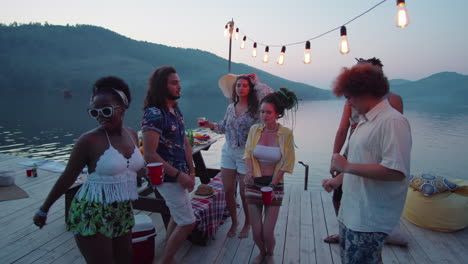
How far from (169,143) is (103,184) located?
2.11 ft

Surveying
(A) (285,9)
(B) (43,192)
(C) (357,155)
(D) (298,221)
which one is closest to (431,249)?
(D) (298,221)

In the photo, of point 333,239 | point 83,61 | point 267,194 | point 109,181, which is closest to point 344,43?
point 333,239

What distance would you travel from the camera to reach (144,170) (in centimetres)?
218

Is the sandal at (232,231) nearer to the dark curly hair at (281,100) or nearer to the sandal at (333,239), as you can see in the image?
the sandal at (333,239)

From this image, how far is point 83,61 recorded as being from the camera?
9356 centimetres

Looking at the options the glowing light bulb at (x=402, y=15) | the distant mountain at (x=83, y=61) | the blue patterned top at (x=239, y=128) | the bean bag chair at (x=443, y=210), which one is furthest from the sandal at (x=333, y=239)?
the distant mountain at (x=83, y=61)

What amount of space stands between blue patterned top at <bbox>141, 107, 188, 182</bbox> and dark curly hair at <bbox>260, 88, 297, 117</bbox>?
90cm

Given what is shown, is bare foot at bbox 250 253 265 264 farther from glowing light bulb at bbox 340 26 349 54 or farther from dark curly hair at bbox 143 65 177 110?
glowing light bulb at bbox 340 26 349 54

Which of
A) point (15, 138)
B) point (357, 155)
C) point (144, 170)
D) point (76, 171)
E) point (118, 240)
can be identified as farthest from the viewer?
point (15, 138)

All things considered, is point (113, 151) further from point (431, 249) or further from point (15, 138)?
point (15, 138)

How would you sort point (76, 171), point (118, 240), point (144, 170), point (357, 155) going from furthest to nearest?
point (144, 170) → point (118, 240) → point (76, 171) → point (357, 155)

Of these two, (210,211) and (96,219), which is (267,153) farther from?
(96,219)

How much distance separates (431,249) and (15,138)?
24978mm

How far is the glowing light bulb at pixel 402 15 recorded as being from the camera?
314cm
